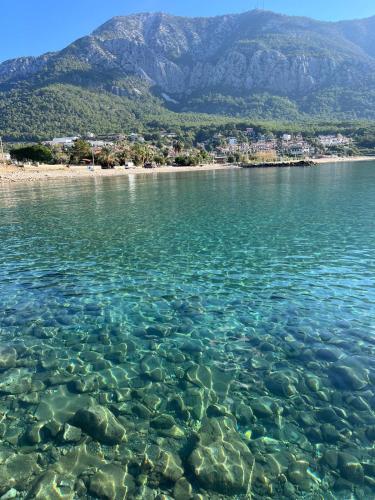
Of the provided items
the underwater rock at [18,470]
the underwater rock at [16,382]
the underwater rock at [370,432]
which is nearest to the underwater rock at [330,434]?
the underwater rock at [370,432]

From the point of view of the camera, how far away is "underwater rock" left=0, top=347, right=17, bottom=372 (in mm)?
7055

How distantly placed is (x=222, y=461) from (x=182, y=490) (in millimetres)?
673

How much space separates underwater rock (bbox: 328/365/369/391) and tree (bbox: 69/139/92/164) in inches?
4692

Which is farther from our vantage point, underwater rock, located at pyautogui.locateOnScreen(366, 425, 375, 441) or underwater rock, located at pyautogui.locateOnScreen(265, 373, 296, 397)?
underwater rock, located at pyautogui.locateOnScreen(265, 373, 296, 397)

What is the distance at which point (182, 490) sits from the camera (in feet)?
14.2

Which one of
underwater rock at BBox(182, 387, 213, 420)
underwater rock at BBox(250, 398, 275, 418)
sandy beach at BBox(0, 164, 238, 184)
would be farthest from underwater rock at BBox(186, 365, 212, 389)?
sandy beach at BBox(0, 164, 238, 184)

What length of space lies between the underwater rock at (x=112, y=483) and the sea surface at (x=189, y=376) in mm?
16

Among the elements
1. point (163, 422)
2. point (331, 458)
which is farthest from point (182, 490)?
point (331, 458)

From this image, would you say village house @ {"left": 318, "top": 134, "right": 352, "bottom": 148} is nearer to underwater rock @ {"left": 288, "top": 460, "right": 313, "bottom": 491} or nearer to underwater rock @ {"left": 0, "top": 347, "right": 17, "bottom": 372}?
underwater rock @ {"left": 0, "top": 347, "right": 17, "bottom": 372}

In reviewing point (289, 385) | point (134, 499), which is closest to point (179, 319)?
point (289, 385)

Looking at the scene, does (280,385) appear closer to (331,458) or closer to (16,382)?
(331,458)

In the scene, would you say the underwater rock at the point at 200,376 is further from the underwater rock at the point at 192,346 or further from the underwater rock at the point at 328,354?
the underwater rock at the point at 328,354

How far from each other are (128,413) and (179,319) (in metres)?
3.55

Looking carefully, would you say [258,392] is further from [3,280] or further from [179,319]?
[3,280]
